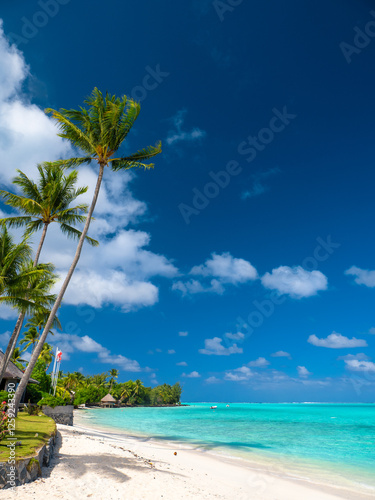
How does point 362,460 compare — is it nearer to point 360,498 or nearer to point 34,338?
point 360,498

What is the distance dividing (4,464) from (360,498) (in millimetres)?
10527

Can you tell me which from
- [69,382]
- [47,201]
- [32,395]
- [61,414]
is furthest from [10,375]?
[69,382]

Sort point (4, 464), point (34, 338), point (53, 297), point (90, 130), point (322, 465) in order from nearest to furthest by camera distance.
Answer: point (4, 464) → point (90, 130) → point (322, 465) → point (53, 297) → point (34, 338)

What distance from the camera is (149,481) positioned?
8.38m

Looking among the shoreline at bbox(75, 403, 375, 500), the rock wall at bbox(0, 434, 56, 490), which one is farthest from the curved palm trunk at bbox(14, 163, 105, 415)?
the shoreline at bbox(75, 403, 375, 500)

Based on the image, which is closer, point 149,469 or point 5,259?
point 149,469

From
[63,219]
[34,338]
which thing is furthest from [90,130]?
[34,338]

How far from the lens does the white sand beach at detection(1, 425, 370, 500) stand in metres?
7.04

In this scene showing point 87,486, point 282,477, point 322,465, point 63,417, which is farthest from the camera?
point 63,417

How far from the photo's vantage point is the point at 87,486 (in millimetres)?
7383

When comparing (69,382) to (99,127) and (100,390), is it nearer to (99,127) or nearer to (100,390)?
(100,390)

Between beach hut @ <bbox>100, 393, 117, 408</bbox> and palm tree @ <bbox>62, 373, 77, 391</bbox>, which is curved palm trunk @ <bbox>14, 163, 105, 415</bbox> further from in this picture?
beach hut @ <bbox>100, 393, 117, 408</bbox>

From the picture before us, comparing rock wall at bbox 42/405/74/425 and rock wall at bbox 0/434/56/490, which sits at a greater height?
rock wall at bbox 0/434/56/490

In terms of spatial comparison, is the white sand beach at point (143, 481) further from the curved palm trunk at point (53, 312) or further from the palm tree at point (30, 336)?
the palm tree at point (30, 336)
